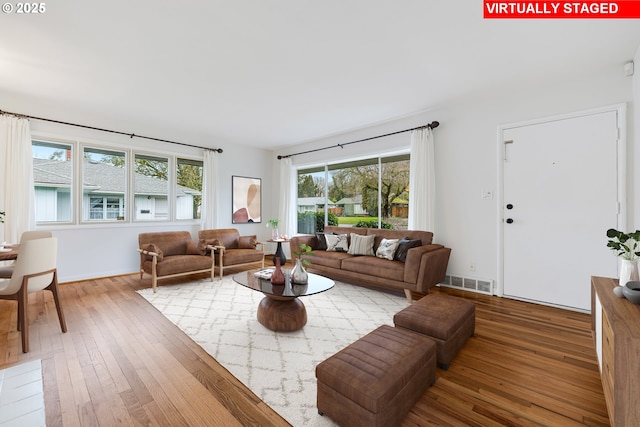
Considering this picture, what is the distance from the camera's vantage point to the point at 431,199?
413 centimetres

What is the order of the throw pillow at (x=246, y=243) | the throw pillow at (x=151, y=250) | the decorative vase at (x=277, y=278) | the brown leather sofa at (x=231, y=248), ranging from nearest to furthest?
1. the decorative vase at (x=277, y=278)
2. the throw pillow at (x=151, y=250)
3. the brown leather sofa at (x=231, y=248)
4. the throw pillow at (x=246, y=243)

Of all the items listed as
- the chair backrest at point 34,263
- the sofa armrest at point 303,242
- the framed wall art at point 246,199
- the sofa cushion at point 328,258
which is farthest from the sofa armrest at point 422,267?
the framed wall art at point 246,199

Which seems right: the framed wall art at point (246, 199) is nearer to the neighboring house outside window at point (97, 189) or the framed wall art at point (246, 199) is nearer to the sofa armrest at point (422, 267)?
the neighboring house outside window at point (97, 189)

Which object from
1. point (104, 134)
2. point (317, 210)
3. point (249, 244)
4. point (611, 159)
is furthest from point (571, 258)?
point (104, 134)

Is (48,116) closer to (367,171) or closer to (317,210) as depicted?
(317,210)

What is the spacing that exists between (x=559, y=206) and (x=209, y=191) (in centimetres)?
559

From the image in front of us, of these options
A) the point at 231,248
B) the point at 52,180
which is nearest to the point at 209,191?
the point at 231,248

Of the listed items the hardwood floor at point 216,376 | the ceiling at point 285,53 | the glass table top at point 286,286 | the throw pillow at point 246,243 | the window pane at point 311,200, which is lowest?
the hardwood floor at point 216,376

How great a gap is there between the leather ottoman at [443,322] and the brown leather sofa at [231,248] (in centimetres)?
317

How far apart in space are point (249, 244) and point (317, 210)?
1.70m

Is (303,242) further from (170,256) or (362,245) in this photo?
(170,256)

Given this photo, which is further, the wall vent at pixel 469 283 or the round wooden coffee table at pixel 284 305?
the wall vent at pixel 469 283

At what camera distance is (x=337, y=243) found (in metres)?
4.66

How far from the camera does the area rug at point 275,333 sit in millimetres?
1796
